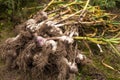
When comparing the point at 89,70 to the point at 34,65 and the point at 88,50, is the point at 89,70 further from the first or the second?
the point at 34,65

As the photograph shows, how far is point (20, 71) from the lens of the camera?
2916 millimetres

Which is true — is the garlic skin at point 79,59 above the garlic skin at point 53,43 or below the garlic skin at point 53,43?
below

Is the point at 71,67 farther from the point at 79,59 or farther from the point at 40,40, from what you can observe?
the point at 40,40

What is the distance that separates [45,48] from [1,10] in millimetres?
1228

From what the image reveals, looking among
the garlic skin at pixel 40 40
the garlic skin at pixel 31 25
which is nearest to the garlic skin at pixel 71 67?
the garlic skin at pixel 40 40

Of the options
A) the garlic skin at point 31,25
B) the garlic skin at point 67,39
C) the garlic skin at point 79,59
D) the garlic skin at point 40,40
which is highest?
the garlic skin at point 31,25

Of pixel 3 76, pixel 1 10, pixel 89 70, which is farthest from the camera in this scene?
pixel 1 10

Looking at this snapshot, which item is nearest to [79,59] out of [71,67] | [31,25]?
[71,67]

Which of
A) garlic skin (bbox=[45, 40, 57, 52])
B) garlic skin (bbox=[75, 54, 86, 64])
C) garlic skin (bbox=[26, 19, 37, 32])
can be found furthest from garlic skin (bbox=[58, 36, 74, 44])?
garlic skin (bbox=[26, 19, 37, 32])

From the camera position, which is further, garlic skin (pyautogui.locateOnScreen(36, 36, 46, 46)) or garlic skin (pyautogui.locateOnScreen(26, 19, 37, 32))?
garlic skin (pyautogui.locateOnScreen(26, 19, 37, 32))

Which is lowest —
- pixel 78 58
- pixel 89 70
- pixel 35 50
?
pixel 89 70

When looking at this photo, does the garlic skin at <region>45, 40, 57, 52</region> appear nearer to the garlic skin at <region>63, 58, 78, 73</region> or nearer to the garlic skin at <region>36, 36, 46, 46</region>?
the garlic skin at <region>36, 36, 46, 46</region>

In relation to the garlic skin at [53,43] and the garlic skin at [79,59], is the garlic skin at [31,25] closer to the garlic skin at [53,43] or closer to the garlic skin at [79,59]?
the garlic skin at [53,43]

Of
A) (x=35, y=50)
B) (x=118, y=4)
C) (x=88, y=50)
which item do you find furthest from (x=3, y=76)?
(x=118, y=4)
